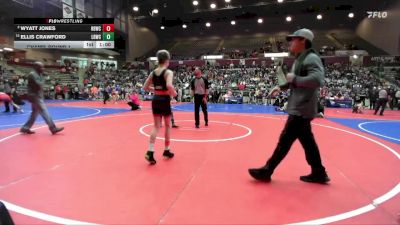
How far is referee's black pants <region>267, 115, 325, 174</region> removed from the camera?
385 cm

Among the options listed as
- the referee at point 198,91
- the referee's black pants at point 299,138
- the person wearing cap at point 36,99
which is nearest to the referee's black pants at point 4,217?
the referee's black pants at point 299,138

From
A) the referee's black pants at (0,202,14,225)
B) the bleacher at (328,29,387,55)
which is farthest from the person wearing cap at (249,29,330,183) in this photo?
the bleacher at (328,29,387,55)

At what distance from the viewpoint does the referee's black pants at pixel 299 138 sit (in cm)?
385

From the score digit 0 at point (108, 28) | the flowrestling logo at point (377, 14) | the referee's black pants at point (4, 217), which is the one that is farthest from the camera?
the flowrestling logo at point (377, 14)

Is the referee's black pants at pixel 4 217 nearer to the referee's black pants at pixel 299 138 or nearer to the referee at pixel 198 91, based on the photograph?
the referee's black pants at pixel 299 138

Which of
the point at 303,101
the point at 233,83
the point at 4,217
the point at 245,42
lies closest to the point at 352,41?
the point at 245,42

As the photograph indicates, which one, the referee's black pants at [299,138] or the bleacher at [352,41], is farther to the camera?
the bleacher at [352,41]

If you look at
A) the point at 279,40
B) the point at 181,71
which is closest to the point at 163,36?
the point at 181,71

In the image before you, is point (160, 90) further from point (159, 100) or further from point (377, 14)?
point (377, 14)
